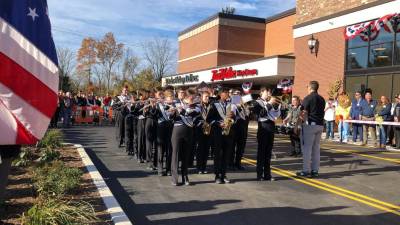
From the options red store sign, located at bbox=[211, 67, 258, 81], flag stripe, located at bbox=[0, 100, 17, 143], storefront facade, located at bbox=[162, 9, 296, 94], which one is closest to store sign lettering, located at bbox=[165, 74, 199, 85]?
storefront facade, located at bbox=[162, 9, 296, 94]

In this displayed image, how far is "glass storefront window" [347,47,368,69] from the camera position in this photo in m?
23.9

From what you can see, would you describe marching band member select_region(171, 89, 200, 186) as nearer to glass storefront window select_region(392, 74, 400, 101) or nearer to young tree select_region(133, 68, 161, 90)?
glass storefront window select_region(392, 74, 400, 101)

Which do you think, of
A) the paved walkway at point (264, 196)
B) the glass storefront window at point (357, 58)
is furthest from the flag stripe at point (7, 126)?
the glass storefront window at point (357, 58)

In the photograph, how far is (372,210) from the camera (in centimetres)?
754

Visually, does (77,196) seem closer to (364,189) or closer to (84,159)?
(84,159)

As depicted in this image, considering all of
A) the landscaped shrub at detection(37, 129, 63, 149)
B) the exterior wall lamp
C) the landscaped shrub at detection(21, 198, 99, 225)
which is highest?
the exterior wall lamp

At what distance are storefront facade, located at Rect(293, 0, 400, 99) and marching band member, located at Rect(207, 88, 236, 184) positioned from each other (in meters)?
14.1

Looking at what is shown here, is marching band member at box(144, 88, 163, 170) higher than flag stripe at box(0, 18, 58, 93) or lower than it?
Result: lower

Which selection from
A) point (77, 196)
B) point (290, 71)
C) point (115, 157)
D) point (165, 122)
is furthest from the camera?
point (290, 71)

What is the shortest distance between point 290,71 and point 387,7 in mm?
9743

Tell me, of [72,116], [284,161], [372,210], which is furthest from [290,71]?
[372,210]

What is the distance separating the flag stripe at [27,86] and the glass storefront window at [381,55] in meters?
20.8

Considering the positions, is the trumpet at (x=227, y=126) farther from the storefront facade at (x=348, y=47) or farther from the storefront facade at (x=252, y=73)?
the storefront facade at (x=252, y=73)

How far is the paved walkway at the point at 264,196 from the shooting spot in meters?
6.90
